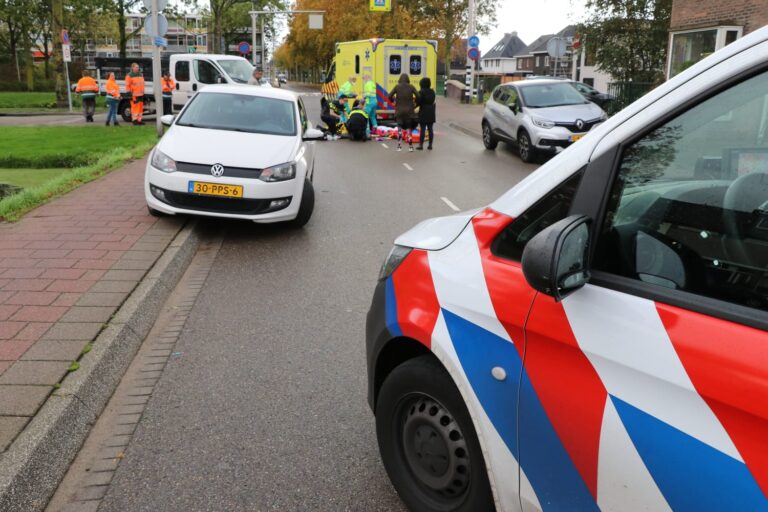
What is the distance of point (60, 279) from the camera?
5.68 meters

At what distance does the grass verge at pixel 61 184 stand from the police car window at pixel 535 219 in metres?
7.25

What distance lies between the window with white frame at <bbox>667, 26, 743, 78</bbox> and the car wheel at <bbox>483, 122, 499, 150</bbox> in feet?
16.6

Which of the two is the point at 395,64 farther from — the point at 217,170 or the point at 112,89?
the point at 217,170

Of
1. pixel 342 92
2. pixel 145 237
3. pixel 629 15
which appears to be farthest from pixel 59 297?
pixel 629 15

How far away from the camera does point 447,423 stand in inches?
101

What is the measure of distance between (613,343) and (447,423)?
91 centimetres

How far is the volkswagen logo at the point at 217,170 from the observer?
25.6 ft

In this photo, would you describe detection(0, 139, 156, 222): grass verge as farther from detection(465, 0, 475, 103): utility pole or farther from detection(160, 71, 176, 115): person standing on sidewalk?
detection(465, 0, 475, 103): utility pole

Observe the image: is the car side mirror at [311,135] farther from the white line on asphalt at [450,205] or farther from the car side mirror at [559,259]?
the car side mirror at [559,259]

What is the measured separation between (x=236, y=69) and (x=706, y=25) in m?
14.8

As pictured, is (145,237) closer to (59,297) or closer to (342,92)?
(59,297)

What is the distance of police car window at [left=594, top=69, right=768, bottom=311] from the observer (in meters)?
1.75

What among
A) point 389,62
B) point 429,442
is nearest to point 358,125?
point 389,62

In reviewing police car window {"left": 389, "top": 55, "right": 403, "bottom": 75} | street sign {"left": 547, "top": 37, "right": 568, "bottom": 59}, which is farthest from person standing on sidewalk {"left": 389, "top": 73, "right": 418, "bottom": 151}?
street sign {"left": 547, "top": 37, "right": 568, "bottom": 59}
